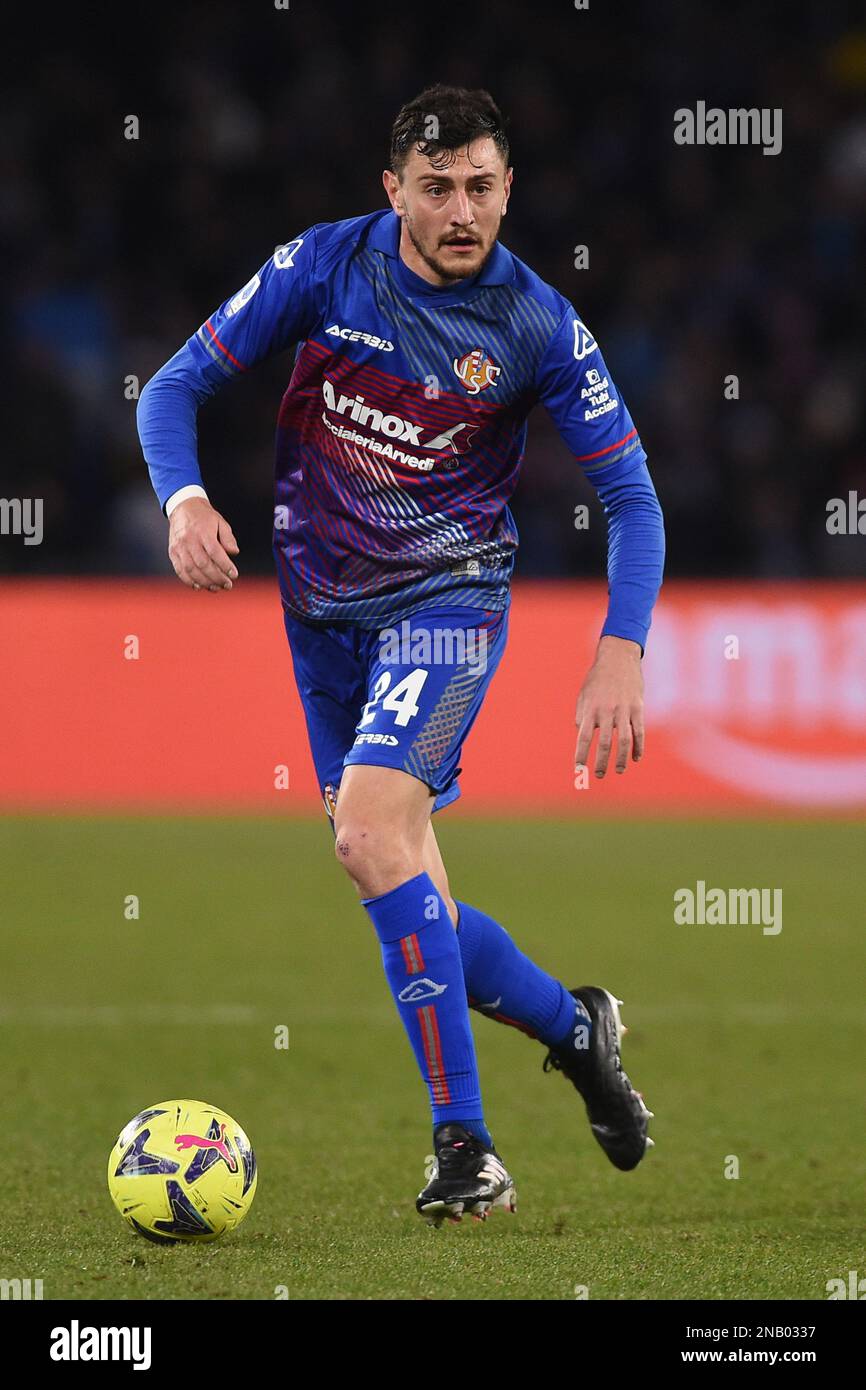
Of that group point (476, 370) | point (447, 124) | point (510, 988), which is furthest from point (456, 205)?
point (510, 988)

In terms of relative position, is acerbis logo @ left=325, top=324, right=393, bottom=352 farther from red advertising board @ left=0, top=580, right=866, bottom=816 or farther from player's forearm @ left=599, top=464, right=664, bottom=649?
red advertising board @ left=0, top=580, right=866, bottom=816

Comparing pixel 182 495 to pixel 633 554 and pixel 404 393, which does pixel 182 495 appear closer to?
pixel 404 393

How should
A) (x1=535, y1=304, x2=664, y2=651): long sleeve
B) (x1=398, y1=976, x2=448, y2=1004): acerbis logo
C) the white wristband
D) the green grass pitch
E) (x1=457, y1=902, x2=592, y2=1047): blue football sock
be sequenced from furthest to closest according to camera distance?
(x1=457, y1=902, x2=592, y2=1047): blue football sock, (x1=535, y1=304, x2=664, y2=651): long sleeve, (x1=398, y1=976, x2=448, y2=1004): acerbis logo, the white wristband, the green grass pitch

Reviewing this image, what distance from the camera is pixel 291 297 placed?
14.1 feet

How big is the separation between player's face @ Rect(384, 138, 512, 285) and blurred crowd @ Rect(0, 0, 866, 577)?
8774 millimetres

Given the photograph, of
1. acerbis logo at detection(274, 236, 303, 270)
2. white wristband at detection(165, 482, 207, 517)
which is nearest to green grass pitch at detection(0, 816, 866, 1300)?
white wristband at detection(165, 482, 207, 517)

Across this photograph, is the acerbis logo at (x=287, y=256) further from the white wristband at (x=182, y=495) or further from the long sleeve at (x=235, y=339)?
the white wristband at (x=182, y=495)

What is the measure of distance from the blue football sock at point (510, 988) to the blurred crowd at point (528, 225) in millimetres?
8518

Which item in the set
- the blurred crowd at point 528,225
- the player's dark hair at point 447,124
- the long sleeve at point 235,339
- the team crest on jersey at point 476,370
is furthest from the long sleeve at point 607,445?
the blurred crowd at point 528,225

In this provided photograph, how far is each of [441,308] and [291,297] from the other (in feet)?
1.10

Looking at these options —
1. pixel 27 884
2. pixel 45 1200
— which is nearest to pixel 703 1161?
pixel 45 1200

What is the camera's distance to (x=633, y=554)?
4.21 metres

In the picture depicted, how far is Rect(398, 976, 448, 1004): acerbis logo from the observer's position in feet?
13.5

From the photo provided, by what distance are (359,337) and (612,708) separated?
1.04 meters
